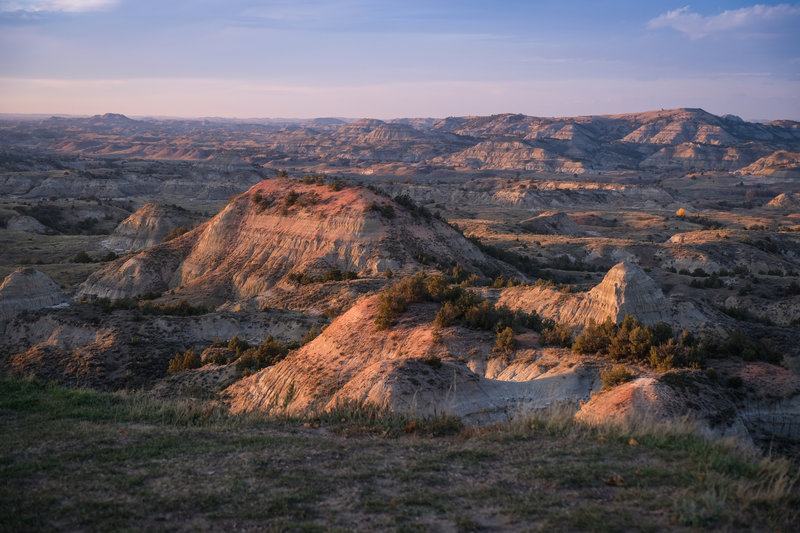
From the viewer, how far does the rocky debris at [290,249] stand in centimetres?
3959

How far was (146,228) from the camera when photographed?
65.2 meters

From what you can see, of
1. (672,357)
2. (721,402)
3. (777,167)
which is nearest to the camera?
(721,402)

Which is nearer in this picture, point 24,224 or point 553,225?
point 24,224

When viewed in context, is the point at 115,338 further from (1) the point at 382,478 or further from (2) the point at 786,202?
(2) the point at 786,202

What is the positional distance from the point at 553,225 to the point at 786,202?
219ft

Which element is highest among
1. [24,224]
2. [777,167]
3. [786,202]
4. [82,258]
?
[777,167]

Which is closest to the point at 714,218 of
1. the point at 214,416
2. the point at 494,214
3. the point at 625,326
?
the point at 494,214

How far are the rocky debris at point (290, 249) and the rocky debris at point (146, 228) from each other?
17063 millimetres

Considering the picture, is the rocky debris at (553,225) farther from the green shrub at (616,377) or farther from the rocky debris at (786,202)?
Answer: the green shrub at (616,377)

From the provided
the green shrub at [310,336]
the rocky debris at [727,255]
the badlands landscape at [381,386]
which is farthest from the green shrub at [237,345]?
the rocky debris at [727,255]

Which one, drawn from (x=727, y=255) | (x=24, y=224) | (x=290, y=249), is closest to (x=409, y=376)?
(x=290, y=249)

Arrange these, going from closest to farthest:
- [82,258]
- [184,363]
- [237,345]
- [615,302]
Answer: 1. [615,302]
2. [184,363]
3. [237,345]
4. [82,258]

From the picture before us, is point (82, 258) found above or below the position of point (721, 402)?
below

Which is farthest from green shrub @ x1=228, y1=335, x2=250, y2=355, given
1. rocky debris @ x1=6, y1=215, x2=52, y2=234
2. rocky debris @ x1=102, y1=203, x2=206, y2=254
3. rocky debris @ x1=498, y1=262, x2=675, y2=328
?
rocky debris @ x1=6, y1=215, x2=52, y2=234
